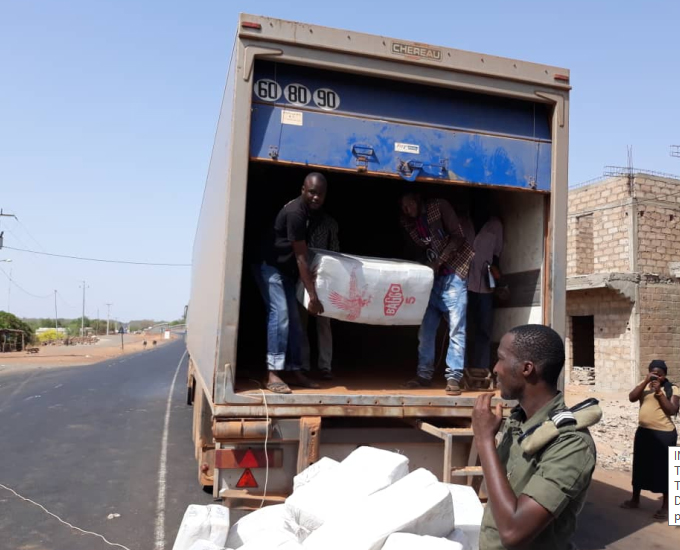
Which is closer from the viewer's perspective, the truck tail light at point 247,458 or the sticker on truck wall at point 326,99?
the truck tail light at point 247,458

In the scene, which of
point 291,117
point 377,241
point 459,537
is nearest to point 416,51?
point 291,117

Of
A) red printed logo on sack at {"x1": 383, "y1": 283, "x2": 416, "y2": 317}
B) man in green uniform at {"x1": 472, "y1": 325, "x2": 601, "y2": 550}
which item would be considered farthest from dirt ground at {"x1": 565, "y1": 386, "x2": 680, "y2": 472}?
man in green uniform at {"x1": 472, "y1": 325, "x2": 601, "y2": 550}

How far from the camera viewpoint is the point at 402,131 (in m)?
4.32

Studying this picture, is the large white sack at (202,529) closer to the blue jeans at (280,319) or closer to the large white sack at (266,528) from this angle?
the large white sack at (266,528)

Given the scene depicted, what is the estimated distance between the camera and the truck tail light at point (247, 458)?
3768 millimetres

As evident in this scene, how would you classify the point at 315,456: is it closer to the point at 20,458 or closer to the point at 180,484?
the point at 180,484

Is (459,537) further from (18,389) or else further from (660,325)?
(18,389)

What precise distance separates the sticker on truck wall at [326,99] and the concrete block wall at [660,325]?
14295 millimetres

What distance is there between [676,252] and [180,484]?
15.5m

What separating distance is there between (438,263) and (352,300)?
3.15 feet

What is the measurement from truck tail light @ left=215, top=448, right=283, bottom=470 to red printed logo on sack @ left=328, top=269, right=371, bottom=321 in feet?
3.60

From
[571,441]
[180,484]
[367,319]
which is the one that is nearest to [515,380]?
[571,441]

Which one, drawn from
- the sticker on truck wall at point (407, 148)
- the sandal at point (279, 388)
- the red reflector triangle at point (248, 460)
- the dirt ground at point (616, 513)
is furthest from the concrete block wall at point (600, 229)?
the red reflector triangle at point (248, 460)

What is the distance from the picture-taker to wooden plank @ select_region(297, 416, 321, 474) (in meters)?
3.80
